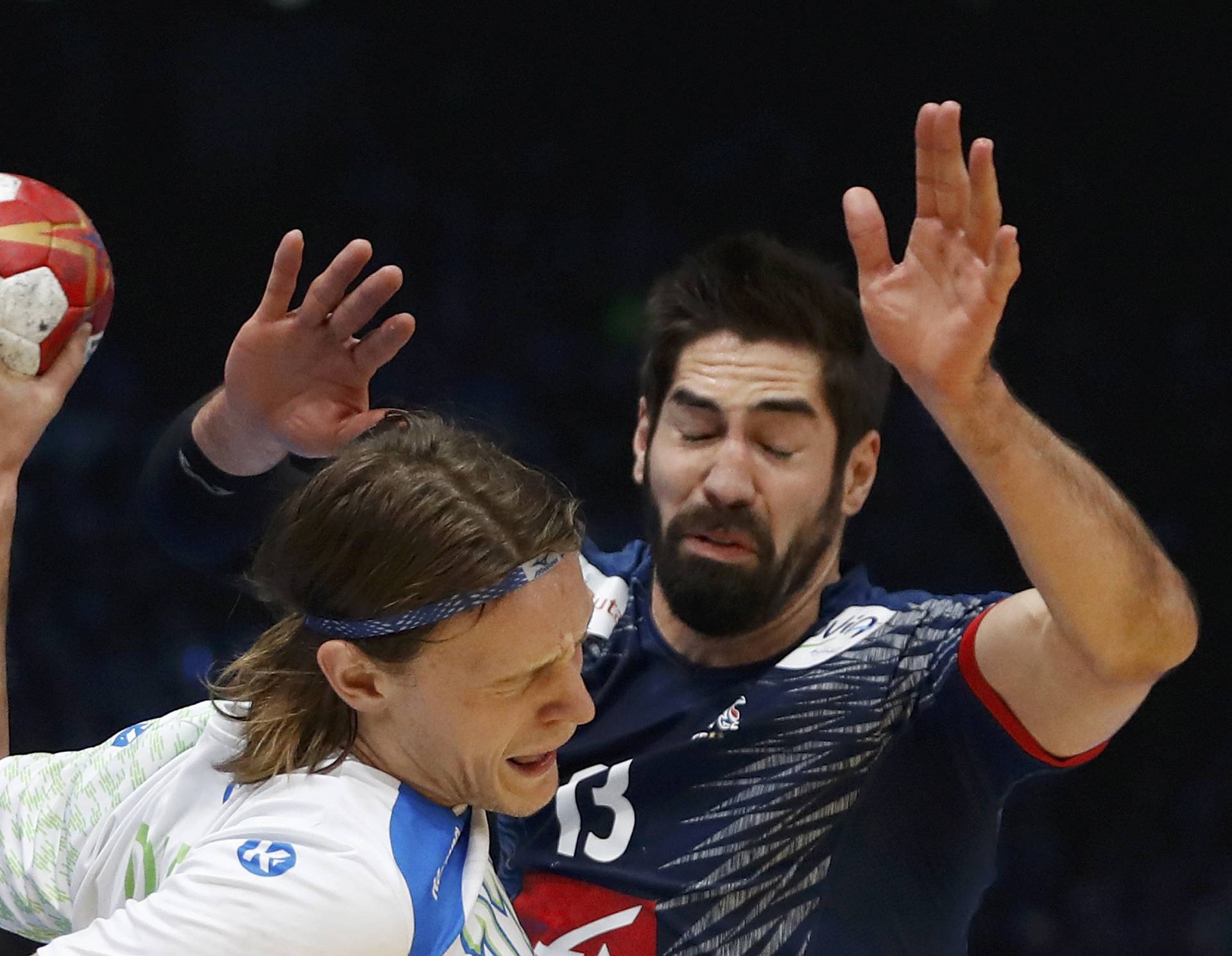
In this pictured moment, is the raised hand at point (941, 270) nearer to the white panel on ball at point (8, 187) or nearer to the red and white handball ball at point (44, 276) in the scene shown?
the red and white handball ball at point (44, 276)

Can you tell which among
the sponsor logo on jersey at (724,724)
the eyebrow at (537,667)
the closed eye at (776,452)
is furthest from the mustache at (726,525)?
the eyebrow at (537,667)

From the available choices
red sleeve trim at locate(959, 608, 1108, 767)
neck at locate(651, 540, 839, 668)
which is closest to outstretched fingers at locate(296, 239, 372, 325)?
neck at locate(651, 540, 839, 668)

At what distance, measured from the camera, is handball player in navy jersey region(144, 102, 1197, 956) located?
6.60 feet

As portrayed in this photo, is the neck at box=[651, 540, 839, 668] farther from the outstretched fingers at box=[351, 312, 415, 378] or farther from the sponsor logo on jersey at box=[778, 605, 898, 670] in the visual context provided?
the outstretched fingers at box=[351, 312, 415, 378]

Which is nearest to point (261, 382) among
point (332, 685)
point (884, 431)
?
point (332, 685)

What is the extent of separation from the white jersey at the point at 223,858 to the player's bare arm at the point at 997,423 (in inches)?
30.9

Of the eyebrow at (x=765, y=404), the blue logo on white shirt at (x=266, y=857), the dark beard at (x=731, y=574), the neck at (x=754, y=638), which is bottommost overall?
the neck at (x=754, y=638)

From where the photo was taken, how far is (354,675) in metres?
1.67

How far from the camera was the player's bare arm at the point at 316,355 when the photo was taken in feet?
7.55

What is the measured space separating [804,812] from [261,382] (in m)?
1.05

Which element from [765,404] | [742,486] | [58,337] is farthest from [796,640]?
[58,337]

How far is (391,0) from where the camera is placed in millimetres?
4480

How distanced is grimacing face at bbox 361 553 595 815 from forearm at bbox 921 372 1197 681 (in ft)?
1.99

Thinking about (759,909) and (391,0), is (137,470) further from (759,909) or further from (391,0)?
(759,909)
